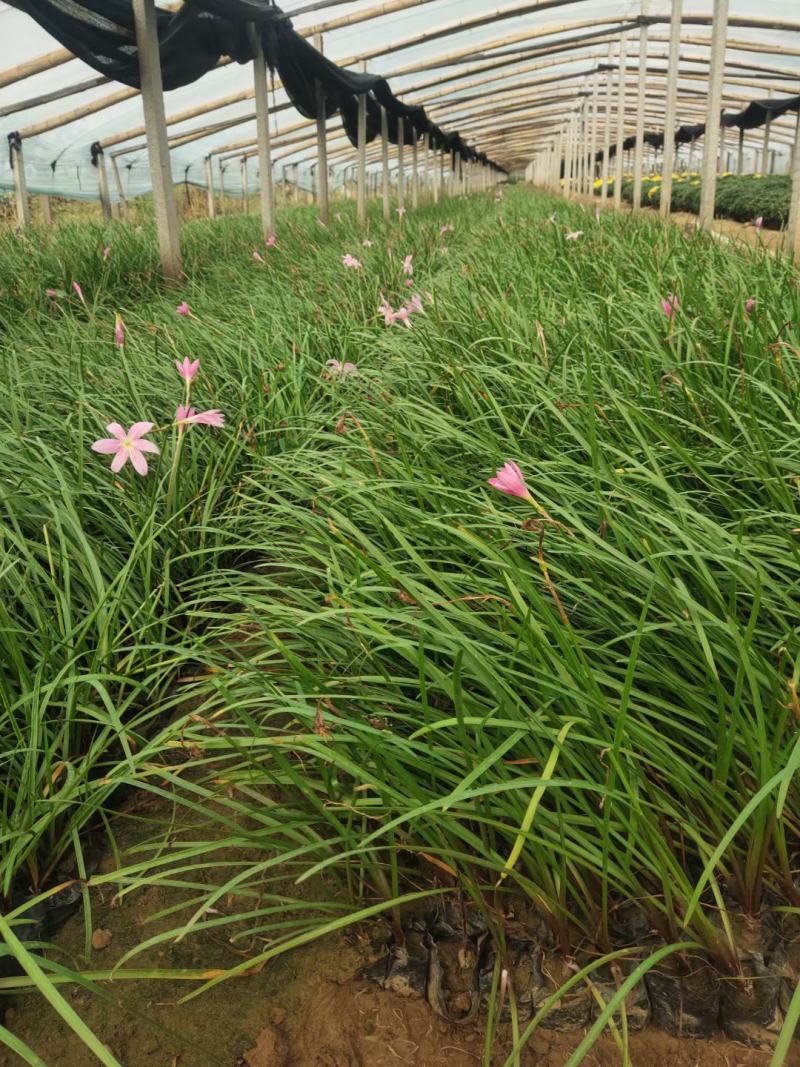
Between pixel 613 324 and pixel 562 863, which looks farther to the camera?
pixel 613 324

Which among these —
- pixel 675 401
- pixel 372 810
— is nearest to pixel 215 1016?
pixel 372 810

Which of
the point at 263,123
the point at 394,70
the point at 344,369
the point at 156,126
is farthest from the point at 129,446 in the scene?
the point at 394,70

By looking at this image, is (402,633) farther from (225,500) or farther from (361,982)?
(225,500)

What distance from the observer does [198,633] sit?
1610 mm

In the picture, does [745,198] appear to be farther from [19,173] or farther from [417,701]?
[417,701]

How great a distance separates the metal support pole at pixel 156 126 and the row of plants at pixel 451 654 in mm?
3008

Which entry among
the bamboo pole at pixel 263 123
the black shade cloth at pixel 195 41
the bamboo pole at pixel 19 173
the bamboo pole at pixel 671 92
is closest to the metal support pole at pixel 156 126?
the black shade cloth at pixel 195 41

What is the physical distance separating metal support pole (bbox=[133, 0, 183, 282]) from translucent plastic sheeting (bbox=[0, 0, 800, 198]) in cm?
194

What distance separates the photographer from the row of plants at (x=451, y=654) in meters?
0.91

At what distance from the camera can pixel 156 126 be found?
499 centimetres

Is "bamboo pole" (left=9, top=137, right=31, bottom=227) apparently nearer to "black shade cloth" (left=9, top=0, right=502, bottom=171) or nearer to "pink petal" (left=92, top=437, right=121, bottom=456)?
"black shade cloth" (left=9, top=0, right=502, bottom=171)

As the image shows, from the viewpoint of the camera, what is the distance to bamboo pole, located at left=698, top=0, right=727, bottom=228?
5.46m

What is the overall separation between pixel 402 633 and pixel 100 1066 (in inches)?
25.2

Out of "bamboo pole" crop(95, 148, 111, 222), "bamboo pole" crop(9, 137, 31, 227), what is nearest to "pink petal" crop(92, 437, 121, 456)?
"bamboo pole" crop(9, 137, 31, 227)
